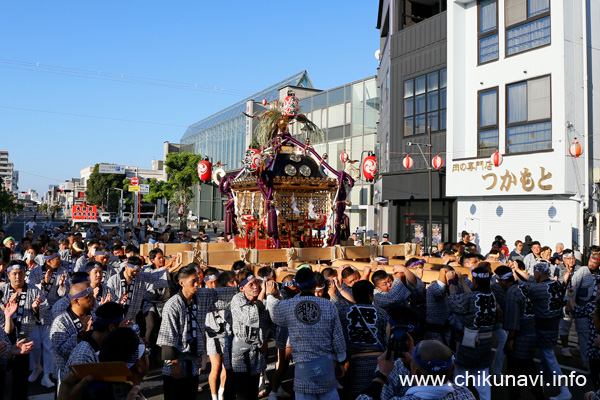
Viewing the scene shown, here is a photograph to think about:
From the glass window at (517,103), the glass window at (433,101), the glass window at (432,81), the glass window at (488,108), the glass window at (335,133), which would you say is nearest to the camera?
the glass window at (517,103)

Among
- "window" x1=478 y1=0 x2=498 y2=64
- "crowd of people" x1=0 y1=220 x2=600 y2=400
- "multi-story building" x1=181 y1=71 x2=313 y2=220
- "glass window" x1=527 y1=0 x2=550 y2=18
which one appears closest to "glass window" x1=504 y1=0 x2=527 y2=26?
"glass window" x1=527 y1=0 x2=550 y2=18

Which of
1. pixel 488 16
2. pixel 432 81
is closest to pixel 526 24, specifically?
pixel 488 16

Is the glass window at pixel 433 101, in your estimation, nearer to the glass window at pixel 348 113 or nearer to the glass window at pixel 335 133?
the glass window at pixel 348 113

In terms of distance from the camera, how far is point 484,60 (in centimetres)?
1809

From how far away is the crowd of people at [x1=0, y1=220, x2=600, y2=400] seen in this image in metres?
3.08

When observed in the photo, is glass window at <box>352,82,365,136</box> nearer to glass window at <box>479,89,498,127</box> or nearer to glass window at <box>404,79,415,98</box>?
glass window at <box>404,79,415,98</box>

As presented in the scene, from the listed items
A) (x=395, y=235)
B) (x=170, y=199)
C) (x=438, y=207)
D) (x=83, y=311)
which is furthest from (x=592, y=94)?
(x=170, y=199)

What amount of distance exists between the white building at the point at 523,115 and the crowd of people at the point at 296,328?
10255 mm

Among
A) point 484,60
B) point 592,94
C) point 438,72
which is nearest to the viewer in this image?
point 592,94

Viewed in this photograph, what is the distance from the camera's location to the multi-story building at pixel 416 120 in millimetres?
19766

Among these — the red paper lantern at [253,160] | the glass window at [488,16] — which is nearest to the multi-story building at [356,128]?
the glass window at [488,16]

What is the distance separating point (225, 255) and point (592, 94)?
15343 millimetres

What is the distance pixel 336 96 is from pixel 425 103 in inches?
539

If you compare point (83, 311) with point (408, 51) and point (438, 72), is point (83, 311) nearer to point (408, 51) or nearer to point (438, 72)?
point (438, 72)
